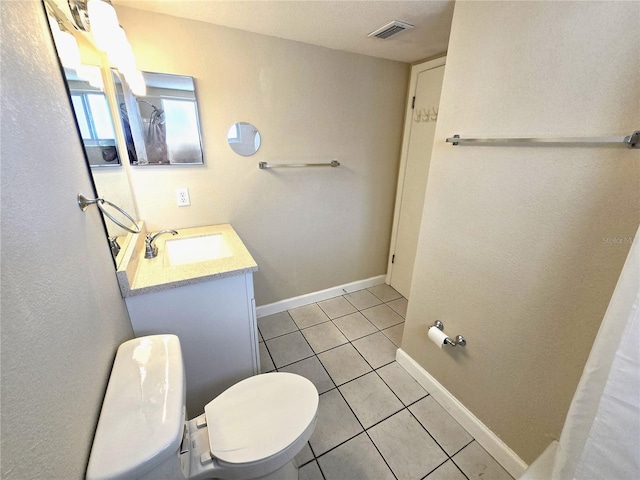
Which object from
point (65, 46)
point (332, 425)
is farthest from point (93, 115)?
point (332, 425)

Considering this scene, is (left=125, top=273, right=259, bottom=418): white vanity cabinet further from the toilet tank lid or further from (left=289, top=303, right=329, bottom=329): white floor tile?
(left=289, top=303, right=329, bottom=329): white floor tile

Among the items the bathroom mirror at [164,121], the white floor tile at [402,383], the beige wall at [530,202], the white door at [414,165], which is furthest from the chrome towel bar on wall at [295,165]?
the white floor tile at [402,383]

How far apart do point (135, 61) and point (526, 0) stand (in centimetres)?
183

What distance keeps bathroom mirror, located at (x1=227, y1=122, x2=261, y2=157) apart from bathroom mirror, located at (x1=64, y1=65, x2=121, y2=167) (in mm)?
658

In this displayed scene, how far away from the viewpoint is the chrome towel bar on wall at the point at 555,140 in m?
0.77

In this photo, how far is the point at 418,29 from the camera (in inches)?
61.3

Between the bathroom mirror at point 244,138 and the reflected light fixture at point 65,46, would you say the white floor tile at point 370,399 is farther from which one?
the reflected light fixture at point 65,46

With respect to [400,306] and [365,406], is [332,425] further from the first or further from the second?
[400,306]

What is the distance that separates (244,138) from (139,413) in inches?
63.6

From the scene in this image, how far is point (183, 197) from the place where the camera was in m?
1.77

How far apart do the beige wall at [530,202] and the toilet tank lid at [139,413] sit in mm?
1305

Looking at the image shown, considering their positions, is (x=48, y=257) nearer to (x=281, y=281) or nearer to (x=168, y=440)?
(x=168, y=440)

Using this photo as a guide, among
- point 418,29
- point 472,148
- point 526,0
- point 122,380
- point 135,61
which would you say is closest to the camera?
point 122,380

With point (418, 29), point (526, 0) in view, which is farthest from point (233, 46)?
point (526, 0)
